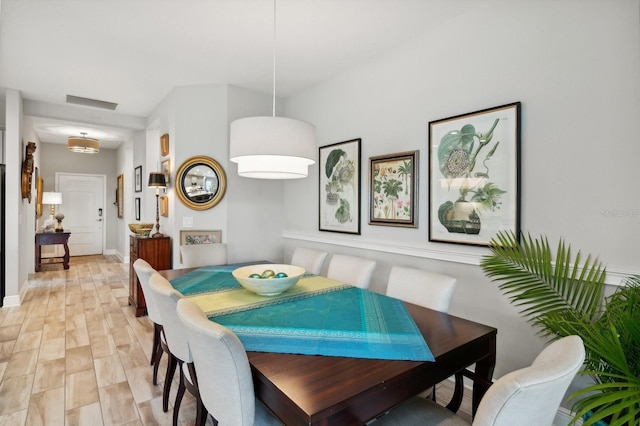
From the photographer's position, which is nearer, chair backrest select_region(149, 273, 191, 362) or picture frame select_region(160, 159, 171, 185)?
chair backrest select_region(149, 273, 191, 362)

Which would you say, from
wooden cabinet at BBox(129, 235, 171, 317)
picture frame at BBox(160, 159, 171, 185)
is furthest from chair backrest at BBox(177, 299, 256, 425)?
picture frame at BBox(160, 159, 171, 185)

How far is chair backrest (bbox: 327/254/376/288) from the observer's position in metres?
2.45

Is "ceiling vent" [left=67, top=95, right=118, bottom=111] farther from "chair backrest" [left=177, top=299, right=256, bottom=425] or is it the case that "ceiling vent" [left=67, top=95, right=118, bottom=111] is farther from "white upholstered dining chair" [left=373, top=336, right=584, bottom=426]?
"white upholstered dining chair" [left=373, top=336, right=584, bottom=426]

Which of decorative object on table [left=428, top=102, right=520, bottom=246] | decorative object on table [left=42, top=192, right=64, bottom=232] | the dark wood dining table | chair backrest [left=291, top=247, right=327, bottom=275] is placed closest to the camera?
the dark wood dining table

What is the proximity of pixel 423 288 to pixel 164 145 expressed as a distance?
145 inches

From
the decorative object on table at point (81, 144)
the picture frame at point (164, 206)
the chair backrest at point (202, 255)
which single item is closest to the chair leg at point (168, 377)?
the chair backrest at point (202, 255)

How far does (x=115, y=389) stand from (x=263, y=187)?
2.52 metres

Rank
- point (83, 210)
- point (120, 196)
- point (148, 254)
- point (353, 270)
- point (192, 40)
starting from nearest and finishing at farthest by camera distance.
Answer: point (353, 270)
point (192, 40)
point (148, 254)
point (120, 196)
point (83, 210)

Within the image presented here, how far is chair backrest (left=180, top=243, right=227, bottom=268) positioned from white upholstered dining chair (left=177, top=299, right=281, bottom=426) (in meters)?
1.94

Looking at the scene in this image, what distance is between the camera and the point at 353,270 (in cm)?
254

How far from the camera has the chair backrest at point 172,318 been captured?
5.14 feet

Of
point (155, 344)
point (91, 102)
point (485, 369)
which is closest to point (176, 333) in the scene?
point (155, 344)

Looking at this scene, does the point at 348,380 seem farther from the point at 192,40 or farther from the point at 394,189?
the point at 192,40

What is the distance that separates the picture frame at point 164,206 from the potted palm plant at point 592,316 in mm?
3622
